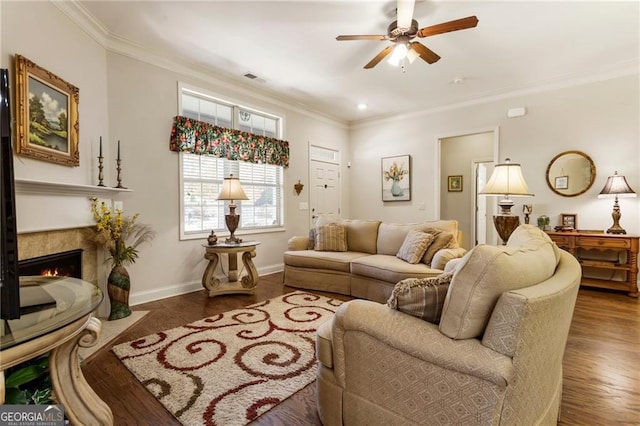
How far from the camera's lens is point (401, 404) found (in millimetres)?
1169

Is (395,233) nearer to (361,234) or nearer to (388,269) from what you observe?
(361,234)

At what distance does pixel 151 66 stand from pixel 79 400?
3.49m

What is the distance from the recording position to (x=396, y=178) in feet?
18.7

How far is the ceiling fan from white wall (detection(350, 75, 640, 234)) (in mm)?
2378

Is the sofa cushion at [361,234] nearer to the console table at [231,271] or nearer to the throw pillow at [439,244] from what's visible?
the throw pillow at [439,244]

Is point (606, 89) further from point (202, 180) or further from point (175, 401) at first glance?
point (175, 401)

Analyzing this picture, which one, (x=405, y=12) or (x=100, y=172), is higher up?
(x=405, y=12)

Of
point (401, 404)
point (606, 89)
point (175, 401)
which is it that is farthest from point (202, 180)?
point (606, 89)

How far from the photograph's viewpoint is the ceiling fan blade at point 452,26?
2323 mm

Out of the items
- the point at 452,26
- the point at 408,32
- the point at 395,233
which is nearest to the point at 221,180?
the point at 395,233

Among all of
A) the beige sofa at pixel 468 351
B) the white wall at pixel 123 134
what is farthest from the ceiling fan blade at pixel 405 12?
the white wall at pixel 123 134

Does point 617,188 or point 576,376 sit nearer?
point 576,376

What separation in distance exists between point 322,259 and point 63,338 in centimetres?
294

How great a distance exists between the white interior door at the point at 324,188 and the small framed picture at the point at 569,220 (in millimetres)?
3584
